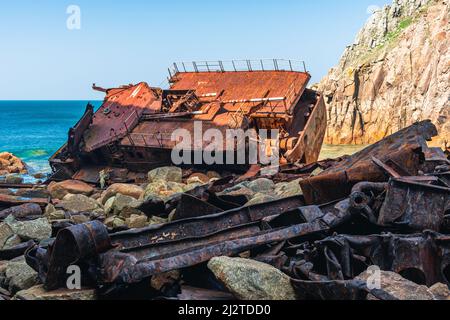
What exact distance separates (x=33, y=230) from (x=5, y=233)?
308 mm

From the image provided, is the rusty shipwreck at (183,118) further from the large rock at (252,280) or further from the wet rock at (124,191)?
the large rock at (252,280)

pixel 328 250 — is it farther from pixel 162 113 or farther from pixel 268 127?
pixel 162 113

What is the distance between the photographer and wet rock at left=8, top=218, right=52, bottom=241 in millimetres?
5863

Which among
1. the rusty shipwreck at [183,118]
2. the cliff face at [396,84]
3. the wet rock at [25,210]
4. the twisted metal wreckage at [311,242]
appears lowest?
the twisted metal wreckage at [311,242]

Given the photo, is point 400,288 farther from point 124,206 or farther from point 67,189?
point 67,189

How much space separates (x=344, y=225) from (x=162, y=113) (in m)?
10.3

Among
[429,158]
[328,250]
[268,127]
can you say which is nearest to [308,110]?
[268,127]

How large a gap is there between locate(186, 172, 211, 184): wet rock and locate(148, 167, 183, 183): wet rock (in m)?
0.29

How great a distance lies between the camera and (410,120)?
32531 mm

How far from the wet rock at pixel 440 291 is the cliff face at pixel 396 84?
26779 millimetres

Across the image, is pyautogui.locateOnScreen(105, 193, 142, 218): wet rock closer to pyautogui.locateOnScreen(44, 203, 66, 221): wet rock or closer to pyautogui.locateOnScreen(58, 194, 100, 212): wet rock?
pyautogui.locateOnScreen(44, 203, 66, 221): wet rock

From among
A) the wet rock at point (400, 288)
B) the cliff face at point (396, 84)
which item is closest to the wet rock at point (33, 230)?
the wet rock at point (400, 288)

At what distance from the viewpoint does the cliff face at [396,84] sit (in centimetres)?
3044

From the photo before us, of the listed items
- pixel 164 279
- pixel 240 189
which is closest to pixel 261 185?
pixel 240 189
